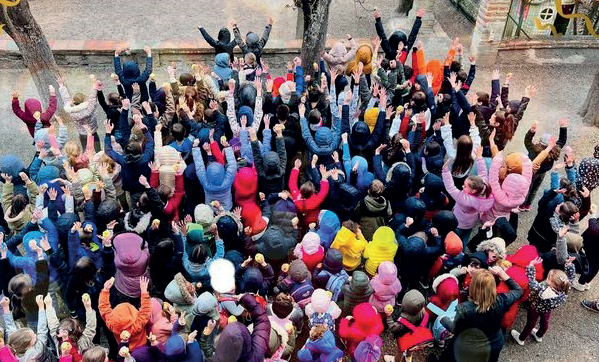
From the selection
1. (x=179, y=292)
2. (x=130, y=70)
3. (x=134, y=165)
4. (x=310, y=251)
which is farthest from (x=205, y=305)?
(x=130, y=70)

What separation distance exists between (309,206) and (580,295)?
355 cm

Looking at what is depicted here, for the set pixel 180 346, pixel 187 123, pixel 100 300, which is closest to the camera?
pixel 180 346

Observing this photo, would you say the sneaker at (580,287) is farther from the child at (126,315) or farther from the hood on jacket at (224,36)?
the hood on jacket at (224,36)

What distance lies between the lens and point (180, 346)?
4.54 m

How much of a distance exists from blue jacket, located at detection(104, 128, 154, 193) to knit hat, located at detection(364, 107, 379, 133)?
2.79 m

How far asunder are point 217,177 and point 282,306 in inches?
71.9

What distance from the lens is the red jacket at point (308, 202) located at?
6.18 metres

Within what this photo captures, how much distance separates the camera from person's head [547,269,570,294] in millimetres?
5391

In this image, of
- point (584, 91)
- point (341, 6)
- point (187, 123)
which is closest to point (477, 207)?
point (187, 123)

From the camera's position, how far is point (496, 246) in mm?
5547

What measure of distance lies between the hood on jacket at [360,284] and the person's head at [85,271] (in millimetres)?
2459

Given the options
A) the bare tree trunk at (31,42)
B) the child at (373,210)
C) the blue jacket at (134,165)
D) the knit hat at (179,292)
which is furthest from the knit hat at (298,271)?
the bare tree trunk at (31,42)

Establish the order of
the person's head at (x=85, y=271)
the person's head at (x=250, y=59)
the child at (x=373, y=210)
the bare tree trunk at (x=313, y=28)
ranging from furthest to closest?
the bare tree trunk at (x=313, y=28) < the person's head at (x=250, y=59) < the child at (x=373, y=210) < the person's head at (x=85, y=271)

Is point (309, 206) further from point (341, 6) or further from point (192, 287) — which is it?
point (341, 6)
